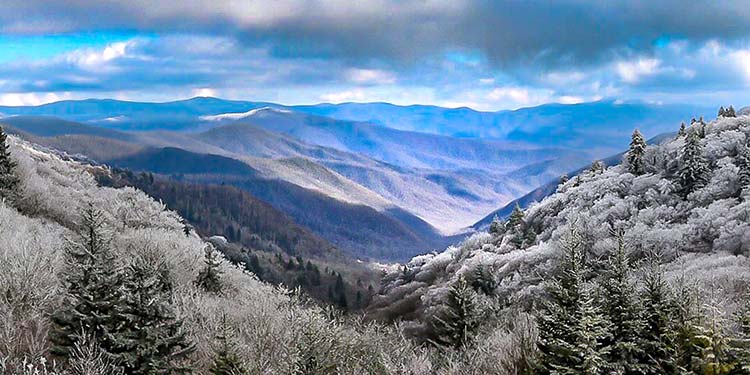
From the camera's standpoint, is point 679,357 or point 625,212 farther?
point 625,212

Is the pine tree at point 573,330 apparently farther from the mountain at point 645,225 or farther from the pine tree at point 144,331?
the mountain at point 645,225

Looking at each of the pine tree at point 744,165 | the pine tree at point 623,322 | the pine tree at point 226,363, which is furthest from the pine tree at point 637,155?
the pine tree at point 226,363

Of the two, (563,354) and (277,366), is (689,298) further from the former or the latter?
(277,366)

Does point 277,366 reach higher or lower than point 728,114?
lower

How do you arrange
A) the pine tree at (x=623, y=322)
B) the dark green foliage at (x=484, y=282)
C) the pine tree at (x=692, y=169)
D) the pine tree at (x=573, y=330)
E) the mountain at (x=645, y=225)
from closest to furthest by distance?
the pine tree at (x=573, y=330), the pine tree at (x=623, y=322), the mountain at (x=645, y=225), the dark green foliage at (x=484, y=282), the pine tree at (x=692, y=169)

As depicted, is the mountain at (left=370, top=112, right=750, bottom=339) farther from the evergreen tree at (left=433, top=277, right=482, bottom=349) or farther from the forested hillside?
the evergreen tree at (left=433, top=277, right=482, bottom=349)

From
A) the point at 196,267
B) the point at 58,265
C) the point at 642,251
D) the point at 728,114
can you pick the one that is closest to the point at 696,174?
the point at 642,251
